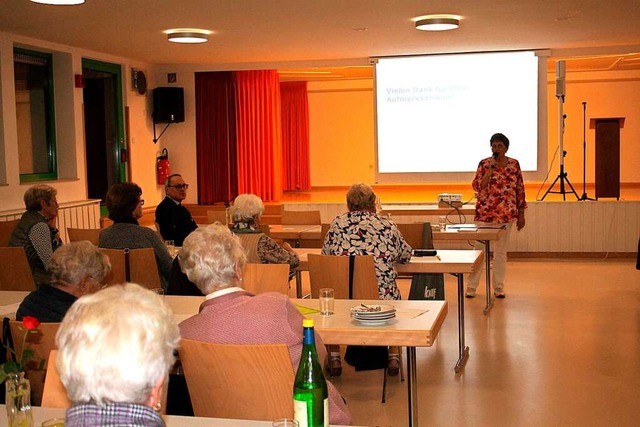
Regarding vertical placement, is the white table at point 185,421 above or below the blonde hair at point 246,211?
below

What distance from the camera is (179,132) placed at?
1154 cm

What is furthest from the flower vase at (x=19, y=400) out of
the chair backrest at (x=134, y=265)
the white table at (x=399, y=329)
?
the chair backrest at (x=134, y=265)

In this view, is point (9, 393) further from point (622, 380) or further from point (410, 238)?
point (410, 238)

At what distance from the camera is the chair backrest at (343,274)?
16.0 ft

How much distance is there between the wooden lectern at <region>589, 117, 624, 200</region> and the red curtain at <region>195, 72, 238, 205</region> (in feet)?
16.2

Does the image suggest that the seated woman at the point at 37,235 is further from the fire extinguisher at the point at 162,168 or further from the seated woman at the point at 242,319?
the fire extinguisher at the point at 162,168

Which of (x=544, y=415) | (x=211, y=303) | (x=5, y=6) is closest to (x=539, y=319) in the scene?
(x=544, y=415)

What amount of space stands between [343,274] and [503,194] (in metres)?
3.27

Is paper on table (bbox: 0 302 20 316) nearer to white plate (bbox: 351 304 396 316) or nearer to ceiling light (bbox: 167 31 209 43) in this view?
white plate (bbox: 351 304 396 316)

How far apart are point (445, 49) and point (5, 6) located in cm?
534

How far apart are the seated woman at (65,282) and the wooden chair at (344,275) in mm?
1581

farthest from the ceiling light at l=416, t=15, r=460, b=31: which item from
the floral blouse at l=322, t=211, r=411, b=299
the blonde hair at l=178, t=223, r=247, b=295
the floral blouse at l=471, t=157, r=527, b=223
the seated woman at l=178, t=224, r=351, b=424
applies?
the seated woman at l=178, t=224, r=351, b=424

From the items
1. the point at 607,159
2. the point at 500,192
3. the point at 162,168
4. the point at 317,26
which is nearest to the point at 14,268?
the point at 317,26

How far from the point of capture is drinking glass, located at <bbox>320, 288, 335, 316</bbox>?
3.73 metres
